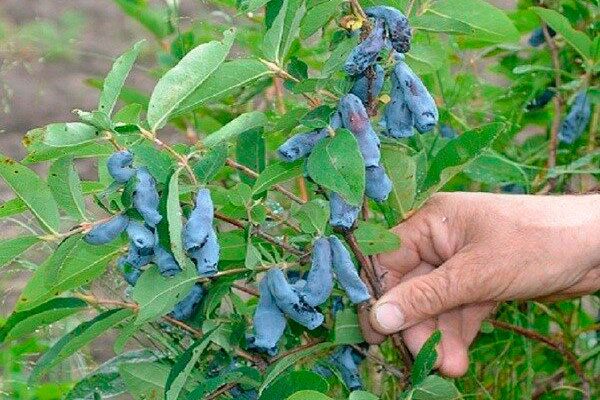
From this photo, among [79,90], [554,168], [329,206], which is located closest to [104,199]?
[329,206]

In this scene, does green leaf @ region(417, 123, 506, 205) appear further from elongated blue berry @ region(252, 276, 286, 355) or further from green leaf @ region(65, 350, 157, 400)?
green leaf @ region(65, 350, 157, 400)

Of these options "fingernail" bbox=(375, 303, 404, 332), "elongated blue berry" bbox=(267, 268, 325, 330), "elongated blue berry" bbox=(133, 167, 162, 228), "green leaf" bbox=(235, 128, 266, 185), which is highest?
"elongated blue berry" bbox=(133, 167, 162, 228)

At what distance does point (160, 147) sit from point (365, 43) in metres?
0.22

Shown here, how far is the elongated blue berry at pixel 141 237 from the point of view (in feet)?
3.54

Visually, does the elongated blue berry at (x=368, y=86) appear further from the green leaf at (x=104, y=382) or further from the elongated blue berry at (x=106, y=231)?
the green leaf at (x=104, y=382)

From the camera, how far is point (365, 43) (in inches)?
42.4

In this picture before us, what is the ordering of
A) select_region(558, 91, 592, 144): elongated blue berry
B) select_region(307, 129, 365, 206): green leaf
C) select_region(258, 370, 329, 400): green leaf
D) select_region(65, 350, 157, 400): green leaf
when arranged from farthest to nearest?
select_region(558, 91, 592, 144): elongated blue berry < select_region(65, 350, 157, 400): green leaf < select_region(258, 370, 329, 400): green leaf < select_region(307, 129, 365, 206): green leaf

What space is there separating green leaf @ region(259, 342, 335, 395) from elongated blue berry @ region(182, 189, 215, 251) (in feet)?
0.68

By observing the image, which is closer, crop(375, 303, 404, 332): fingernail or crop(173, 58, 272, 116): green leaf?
crop(173, 58, 272, 116): green leaf

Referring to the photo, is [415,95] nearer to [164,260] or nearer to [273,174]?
[273,174]

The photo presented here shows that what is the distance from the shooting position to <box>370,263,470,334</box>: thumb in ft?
4.24

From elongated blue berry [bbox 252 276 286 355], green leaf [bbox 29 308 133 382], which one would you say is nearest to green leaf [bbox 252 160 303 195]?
elongated blue berry [bbox 252 276 286 355]

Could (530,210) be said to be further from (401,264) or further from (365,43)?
(365,43)

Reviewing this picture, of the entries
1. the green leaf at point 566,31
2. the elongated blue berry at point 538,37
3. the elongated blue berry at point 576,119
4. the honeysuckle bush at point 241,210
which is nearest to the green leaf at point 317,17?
the honeysuckle bush at point 241,210
